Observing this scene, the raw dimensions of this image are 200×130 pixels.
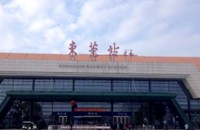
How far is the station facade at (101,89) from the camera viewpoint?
1596 inches

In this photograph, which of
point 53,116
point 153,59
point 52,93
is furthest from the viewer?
point 153,59

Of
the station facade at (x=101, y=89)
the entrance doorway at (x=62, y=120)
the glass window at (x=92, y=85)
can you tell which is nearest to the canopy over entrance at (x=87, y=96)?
the station facade at (x=101, y=89)

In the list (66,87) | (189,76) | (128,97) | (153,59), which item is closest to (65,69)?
(66,87)

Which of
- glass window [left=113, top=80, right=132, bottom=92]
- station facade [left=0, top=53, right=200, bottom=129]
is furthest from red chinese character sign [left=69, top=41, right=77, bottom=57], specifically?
glass window [left=113, top=80, right=132, bottom=92]

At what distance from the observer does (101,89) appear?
1650 inches

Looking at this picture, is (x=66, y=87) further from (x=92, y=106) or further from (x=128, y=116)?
(x=128, y=116)

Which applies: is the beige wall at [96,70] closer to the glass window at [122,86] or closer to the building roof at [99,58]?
the glass window at [122,86]

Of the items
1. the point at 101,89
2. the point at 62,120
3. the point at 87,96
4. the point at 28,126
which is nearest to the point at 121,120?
the point at 101,89

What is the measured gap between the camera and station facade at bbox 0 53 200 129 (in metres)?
40.5

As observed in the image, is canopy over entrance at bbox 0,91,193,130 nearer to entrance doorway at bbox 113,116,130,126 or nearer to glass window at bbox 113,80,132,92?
glass window at bbox 113,80,132,92

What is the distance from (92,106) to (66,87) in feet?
13.3

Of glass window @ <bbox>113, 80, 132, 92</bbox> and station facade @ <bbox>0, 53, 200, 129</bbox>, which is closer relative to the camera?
station facade @ <bbox>0, 53, 200, 129</bbox>

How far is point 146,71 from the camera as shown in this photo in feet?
137

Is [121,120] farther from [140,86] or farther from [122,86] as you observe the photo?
[140,86]
